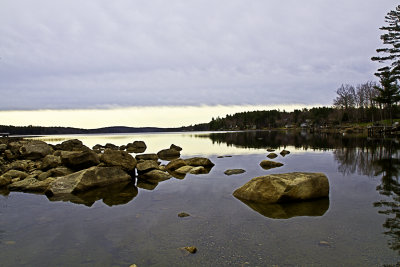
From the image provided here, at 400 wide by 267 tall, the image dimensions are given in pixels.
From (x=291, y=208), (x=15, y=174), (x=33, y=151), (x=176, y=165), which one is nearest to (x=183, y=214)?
(x=291, y=208)

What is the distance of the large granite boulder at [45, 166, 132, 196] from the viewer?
45.9ft

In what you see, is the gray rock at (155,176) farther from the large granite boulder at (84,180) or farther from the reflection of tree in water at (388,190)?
the reflection of tree in water at (388,190)

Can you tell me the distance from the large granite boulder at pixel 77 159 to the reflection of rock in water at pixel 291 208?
519 inches

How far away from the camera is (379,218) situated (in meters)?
8.77

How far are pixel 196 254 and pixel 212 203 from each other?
15.7 ft

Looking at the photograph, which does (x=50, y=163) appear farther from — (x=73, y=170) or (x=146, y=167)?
(x=146, y=167)

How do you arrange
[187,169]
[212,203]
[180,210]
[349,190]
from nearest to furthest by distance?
[180,210], [212,203], [349,190], [187,169]

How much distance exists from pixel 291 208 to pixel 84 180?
11316 mm

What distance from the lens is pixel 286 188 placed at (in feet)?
35.7

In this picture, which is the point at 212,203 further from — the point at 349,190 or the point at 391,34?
the point at 391,34

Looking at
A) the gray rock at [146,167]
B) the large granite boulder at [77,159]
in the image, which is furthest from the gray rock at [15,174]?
the gray rock at [146,167]

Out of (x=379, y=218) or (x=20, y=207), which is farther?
(x=20, y=207)

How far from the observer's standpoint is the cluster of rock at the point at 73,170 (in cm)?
1461

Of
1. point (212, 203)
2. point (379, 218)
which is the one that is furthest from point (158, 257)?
point (379, 218)
